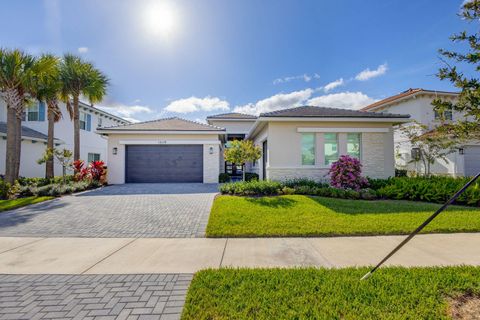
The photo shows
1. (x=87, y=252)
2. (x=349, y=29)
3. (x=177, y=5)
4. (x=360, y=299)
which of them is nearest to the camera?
(x=360, y=299)

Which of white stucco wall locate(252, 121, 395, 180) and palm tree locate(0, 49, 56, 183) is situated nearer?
palm tree locate(0, 49, 56, 183)

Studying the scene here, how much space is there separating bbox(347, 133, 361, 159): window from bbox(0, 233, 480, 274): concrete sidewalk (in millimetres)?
6551

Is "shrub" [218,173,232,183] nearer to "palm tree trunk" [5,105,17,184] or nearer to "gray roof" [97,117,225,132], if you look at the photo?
"gray roof" [97,117,225,132]

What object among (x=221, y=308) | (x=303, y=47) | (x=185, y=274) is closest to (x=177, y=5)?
(x=303, y=47)

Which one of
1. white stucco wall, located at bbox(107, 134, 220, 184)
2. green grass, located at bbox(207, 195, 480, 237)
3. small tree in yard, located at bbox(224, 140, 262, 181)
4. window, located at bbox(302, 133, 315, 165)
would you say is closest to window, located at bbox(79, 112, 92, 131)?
white stucco wall, located at bbox(107, 134, 220, 184)

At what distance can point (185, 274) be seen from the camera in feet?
11.2

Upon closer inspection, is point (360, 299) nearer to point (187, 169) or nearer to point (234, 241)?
point (234, 241)

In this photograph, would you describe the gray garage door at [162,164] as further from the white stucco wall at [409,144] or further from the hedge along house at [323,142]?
the white stucco wall at [409,144]

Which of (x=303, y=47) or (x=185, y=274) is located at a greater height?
(x=303, y=47)

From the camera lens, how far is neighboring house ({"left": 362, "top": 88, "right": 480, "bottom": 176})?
1426 centimetres

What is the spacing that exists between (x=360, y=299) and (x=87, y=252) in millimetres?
4912

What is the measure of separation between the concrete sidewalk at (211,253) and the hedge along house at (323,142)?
6101mm

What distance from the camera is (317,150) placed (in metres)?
11.2

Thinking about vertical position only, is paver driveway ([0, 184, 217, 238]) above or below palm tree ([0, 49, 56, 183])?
below
